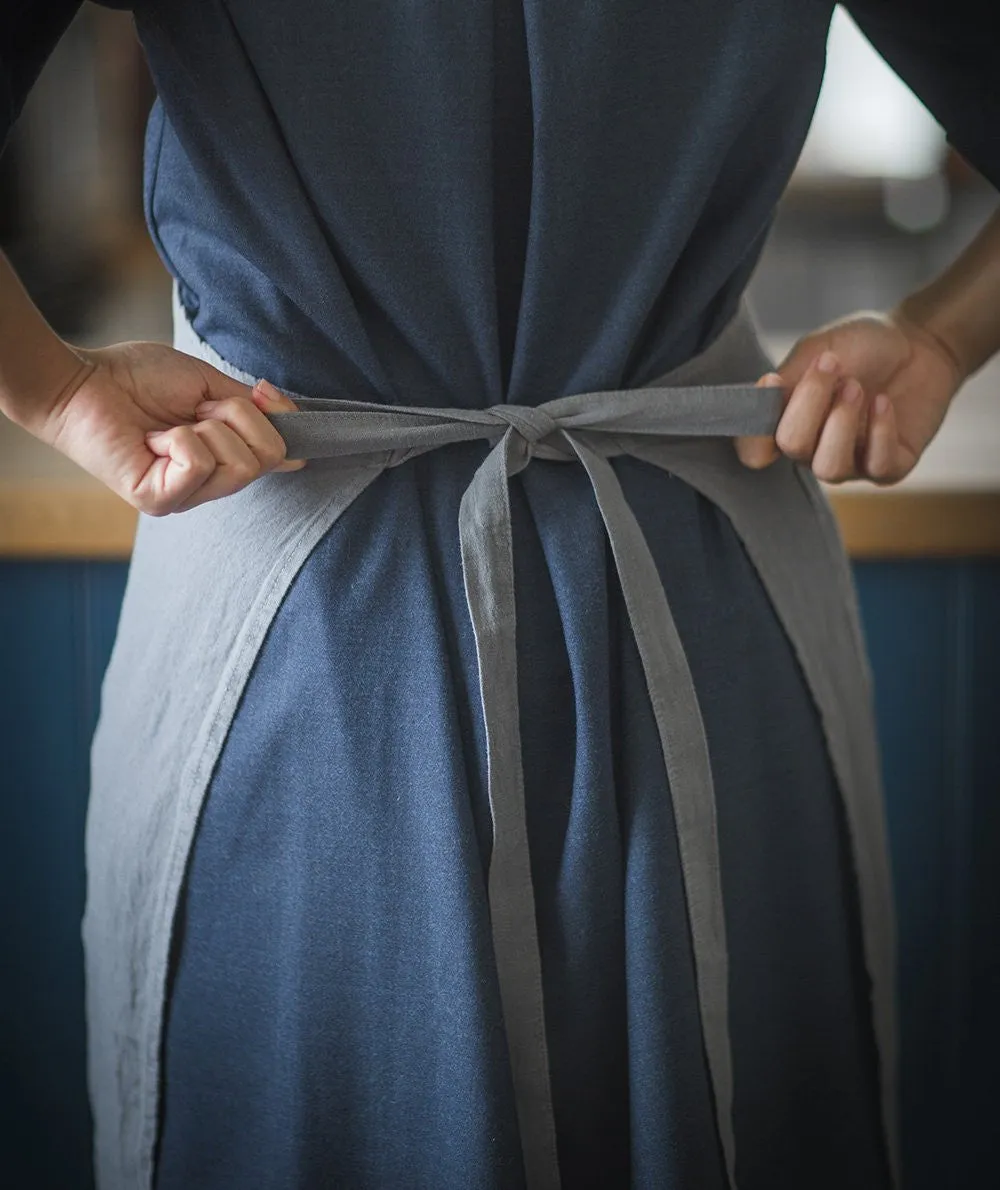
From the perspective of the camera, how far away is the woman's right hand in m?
0.46

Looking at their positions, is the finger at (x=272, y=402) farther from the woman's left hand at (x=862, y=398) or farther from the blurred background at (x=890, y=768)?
the blurred background at (x=890, y=768)

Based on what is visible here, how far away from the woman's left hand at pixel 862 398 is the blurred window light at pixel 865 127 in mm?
1259

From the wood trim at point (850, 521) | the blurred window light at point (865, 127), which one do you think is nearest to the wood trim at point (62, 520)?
the wood trim at point (850, 521)

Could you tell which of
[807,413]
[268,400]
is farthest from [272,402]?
[807,413]

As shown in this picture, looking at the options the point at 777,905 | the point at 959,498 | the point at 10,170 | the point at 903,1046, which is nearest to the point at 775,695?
the point at 777,905

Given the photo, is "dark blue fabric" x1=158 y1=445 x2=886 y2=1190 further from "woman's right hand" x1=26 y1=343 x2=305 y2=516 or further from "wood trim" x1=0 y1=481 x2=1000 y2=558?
"wood trim" x1=0 y1=481 x2=1000 y2=558

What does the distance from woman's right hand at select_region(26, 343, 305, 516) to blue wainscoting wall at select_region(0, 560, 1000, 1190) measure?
1.69 feet

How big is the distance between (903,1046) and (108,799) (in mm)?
740

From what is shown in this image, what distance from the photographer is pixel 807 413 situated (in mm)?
539

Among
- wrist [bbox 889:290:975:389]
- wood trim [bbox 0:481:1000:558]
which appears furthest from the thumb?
wood trim [bbox 0:481:1000:558]

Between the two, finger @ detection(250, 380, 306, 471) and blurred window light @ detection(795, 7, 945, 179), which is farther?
Result: blurred window light @ detection(795, 7, 945, 179)

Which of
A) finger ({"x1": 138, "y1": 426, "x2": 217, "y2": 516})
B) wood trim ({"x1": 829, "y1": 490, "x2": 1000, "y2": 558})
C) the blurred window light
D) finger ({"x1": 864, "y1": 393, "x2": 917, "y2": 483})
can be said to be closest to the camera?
finger ({"x1": 138, "y1": 426, "x2": 217, "y2": 516})

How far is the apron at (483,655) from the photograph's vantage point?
Answer: 50 centimetres

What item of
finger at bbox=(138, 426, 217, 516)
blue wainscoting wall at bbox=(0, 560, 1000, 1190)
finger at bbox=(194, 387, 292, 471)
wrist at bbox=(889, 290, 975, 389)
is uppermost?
wrist at bbox=(889, 290, 975, 389)
